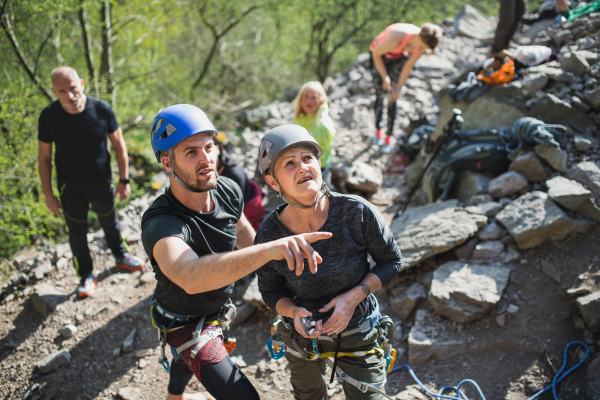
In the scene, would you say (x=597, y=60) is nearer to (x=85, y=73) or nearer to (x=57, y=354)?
(x=57, y=354)

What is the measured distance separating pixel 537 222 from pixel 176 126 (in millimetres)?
3632

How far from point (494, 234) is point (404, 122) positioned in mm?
4678

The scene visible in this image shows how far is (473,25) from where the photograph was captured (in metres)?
11.3

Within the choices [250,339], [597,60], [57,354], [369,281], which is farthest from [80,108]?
[597,60]

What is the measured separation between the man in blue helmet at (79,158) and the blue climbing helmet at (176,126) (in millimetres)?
2002

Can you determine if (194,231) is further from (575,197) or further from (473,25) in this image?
(473,25)

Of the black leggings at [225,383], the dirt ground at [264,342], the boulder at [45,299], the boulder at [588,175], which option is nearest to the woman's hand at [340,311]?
the black leggings at [225,383]

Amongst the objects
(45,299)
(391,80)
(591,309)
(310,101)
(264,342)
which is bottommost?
(264,342)

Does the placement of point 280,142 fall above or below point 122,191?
above

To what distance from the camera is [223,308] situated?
259cm

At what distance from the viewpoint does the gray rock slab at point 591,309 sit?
2.93m

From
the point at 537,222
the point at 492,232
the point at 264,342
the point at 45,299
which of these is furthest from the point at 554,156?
the point at 45,299

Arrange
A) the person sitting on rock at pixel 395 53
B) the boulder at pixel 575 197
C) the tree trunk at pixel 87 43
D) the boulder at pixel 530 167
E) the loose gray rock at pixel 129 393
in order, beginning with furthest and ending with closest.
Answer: the tree trunk at pixel 87 43 < the person sitting on rock at pixel 395 53 < the boulder at pixel 530 167 < the boulder at pixel 575 197 < the loose gray rock at pixel 129 393

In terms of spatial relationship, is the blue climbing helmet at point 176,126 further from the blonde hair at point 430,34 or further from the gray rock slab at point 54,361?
the blonde hair at point 430,34
